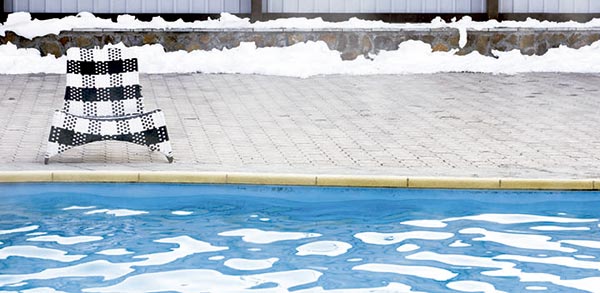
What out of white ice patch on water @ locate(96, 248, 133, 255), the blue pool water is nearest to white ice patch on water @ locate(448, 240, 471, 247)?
the blue pool water

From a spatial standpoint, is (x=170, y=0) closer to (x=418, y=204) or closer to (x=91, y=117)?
(x=91, y=117)

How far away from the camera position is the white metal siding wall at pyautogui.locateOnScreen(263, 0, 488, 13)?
19.4m

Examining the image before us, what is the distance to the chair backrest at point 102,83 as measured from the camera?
33.8ft

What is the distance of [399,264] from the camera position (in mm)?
7785

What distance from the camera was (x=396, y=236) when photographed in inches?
338

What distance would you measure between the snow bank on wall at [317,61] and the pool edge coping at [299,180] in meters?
7.99

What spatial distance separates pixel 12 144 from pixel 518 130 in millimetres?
4790

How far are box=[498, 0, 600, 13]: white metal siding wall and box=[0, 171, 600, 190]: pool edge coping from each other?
34.6 ft

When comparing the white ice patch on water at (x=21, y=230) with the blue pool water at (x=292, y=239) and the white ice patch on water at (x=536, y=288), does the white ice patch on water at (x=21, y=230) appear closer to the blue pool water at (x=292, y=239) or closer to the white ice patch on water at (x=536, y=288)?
the blue pool water at (x=292, y=239)

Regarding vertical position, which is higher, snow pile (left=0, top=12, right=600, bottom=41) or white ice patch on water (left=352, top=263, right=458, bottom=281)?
snow pile (left=0, top=12, right=600, bottom=41)

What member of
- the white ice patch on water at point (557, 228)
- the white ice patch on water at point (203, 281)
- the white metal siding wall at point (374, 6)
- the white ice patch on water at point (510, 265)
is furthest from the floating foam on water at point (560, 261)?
the white metal siding wall at point (374, 6)

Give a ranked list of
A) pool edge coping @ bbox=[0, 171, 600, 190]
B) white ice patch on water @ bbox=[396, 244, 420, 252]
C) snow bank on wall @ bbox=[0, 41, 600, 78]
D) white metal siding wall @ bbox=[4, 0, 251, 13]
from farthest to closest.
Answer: white metal siding wall @ bbox=[4, 0, 251, 13], snow bank on wall @ bbox=[0, 41, 600, 78], pool edge coping @ bbox=[0, 171, 600, 190], white ice patch on water @ bbox=[396, 244, 420, 252]

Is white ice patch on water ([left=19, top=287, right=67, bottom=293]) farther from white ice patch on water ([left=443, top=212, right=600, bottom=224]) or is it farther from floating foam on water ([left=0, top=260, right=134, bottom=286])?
white ice patch on water ([left=443, top=212, right=600, bottom=224])

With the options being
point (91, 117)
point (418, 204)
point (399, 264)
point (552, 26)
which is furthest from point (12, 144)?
point (552, 26)
